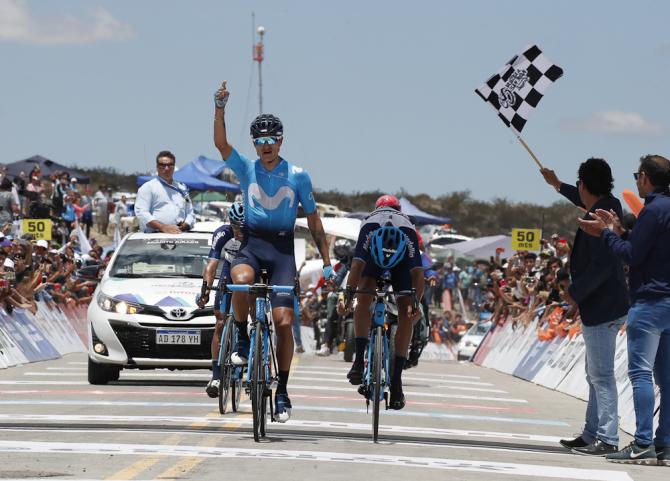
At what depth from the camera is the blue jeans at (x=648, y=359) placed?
36.8ft

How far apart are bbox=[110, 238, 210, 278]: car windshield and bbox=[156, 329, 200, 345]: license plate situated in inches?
46.2

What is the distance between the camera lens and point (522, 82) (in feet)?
59.8

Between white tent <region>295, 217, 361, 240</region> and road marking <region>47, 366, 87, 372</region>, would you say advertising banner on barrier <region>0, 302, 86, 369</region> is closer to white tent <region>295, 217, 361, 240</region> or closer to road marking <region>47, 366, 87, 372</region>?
road marking <region>47, 366, 87, 372</region>

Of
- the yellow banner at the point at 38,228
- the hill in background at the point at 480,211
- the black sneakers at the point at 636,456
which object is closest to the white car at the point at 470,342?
the yellow banner at the point at 38,228

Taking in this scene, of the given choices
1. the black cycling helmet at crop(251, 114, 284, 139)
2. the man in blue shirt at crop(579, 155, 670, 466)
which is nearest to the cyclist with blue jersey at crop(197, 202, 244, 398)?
the black cycling helmet at crop(251, 114, 284, 139)

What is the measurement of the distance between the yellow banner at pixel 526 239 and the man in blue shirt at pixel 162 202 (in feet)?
67.8

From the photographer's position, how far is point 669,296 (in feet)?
36.7

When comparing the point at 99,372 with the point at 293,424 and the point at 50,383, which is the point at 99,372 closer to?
the point at 50,383

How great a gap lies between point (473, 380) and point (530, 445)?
453 inches

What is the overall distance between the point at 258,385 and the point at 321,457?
3.78 ft

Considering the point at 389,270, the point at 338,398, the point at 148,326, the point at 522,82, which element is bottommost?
the point at 338,398

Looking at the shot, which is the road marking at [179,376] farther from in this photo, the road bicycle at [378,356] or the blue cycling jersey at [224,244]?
the road bicycle at [378,356]

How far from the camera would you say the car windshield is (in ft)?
60.0

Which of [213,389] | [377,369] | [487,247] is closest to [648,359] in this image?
[377,369]
